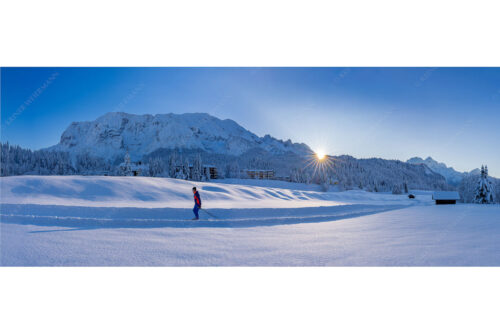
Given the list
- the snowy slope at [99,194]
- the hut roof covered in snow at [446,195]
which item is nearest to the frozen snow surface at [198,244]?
the snowy slope at [99,194]

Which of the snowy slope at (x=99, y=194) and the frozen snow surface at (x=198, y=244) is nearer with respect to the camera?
the frozen snow surface at (x=198, y=244)

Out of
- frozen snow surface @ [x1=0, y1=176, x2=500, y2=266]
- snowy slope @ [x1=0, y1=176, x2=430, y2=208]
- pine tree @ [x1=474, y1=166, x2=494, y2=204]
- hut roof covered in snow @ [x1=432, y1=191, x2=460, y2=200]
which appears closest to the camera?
frozen snow surface @ [x1=0, y1=176, x2=500, y2=266]

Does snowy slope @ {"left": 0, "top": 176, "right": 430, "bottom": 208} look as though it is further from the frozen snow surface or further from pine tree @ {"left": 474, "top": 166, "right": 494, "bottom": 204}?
pine tree @ {"left": 474, "top": 166, "right": 494, "bottom": 204}

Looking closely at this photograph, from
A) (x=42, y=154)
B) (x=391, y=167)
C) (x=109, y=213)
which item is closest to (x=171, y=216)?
(x=109, y=213)

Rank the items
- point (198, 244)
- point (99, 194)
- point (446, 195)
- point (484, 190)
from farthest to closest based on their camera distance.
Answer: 1. point (484, 190)
2. point (446, 195)
3. point (99, 194)
4. point (198, 244)

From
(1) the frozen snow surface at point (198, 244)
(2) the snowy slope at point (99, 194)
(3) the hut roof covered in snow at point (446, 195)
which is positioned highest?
(2) the snowy slope at point (99, 194)

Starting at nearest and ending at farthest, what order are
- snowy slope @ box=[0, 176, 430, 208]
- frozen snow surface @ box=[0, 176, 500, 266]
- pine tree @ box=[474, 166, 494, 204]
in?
frozen snow surface @ box=[0, 176, 500, 266], snowy slope @ box=[0, 176, 430, 208], pine tree @ box=[474, 166, 494, 204]

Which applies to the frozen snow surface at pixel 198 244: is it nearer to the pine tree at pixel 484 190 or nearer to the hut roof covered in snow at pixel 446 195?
the hut roof covered in snow at pixel 446 195

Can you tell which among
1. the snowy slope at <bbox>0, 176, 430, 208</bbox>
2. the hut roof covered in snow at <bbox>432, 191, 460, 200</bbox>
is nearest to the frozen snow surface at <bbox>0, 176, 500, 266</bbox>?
the snowy slope at <bbox>0, 176, 430, 208</bbox>

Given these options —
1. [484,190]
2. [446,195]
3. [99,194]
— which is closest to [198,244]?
[99,194]

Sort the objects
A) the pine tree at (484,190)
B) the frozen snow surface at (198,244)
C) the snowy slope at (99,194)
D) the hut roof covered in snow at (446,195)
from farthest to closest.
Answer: the pine tree at (484,190), the hut roof covered in snow at (446,195), the snowy slope at (99,194), the frozen snow surface at (198,244)

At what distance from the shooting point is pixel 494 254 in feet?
21.4

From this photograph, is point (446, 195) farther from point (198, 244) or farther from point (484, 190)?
point (198, 244)

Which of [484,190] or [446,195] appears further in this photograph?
[484,190]
